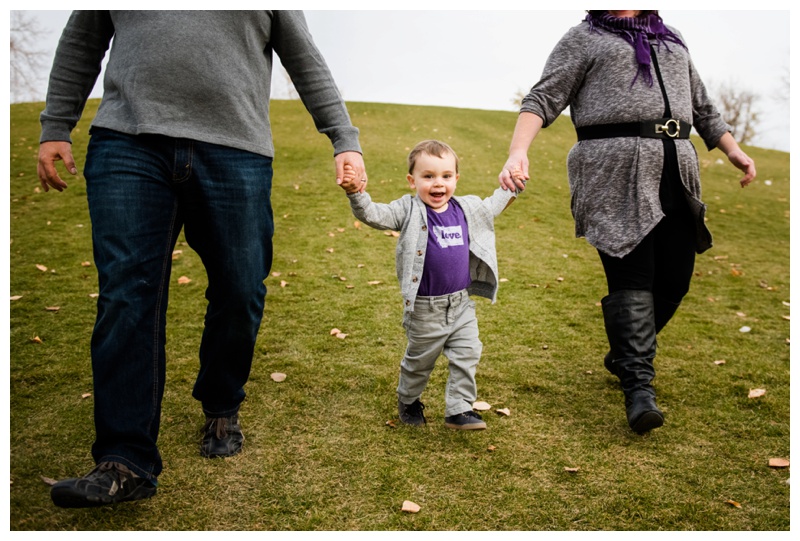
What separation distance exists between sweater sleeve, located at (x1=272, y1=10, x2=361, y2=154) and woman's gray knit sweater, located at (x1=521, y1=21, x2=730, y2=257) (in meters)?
0.93

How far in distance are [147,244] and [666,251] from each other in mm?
2296

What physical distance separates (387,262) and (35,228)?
4.90m

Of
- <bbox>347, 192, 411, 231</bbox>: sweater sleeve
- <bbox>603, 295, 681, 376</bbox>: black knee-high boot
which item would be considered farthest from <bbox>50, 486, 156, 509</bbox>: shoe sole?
<bbox>603, 295, 681, 376</bbox>: black knee-high boot

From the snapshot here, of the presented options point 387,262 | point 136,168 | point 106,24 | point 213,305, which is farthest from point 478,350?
point 387,262

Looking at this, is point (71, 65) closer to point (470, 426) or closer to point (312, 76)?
point (312, 76)

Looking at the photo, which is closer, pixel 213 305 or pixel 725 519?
pixel 725 519

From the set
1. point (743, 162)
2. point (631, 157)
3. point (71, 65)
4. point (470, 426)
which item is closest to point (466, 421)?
point (470, 426)

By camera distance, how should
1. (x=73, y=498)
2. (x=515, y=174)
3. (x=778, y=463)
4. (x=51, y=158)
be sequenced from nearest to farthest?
(x=73, y=498), (x=51, y=158), (x=778, y=463), (x=515, y=174)

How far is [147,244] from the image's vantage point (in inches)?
88.3

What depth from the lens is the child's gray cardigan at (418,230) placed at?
2.81 meters

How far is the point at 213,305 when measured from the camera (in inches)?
99.9

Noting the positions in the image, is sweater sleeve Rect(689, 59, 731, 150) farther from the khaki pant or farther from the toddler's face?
the khaki pant

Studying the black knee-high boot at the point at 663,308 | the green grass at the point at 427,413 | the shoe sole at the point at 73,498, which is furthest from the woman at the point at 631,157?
the shoe sole at the point at 73,498

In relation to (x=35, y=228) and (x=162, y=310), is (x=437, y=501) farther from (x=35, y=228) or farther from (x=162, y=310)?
(x=35, y=228)
